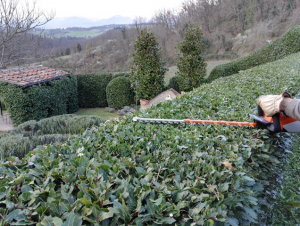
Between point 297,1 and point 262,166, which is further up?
point 297,1

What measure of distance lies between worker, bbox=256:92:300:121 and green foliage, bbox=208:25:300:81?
11.0m

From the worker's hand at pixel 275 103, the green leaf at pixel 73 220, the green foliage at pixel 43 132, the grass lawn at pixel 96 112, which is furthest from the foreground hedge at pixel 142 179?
the grass lawn at pixel 96 112

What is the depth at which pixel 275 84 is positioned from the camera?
4.30m

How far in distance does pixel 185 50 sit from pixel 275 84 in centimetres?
718

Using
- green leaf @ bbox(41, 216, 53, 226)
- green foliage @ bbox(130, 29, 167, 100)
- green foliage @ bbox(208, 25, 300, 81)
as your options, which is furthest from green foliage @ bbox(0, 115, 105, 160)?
green foliage @ bbox(208, 25, 300, 81)

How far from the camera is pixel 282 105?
76.3 inches

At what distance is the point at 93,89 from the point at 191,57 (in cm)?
680

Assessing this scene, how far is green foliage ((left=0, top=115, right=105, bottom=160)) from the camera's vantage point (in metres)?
4.34

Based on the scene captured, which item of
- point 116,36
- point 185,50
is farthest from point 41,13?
point 116,36

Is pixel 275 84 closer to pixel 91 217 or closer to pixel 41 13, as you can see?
pixel 91 217

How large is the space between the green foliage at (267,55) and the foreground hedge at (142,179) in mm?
10760

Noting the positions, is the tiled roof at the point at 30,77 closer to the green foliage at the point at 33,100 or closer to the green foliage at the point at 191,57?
the green foliage at the point at 33,100

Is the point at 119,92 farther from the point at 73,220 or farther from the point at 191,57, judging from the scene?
the point at 73,220

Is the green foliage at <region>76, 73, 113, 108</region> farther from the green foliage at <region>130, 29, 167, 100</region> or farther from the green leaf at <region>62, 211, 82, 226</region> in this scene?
the green leaf at <region>62, 211, 82, 226</region>
